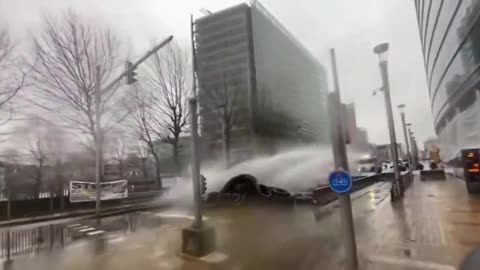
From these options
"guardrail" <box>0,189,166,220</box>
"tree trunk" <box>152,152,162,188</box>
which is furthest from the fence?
"tree trunk" <box>152,152,162,188</box>

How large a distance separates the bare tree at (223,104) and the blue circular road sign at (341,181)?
13107 mm

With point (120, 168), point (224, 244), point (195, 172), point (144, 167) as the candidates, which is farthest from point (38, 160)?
point (224, 244)

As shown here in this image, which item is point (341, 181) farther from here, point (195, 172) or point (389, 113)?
point (389, 113)

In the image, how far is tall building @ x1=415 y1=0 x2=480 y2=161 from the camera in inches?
688

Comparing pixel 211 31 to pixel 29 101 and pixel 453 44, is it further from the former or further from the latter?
pixel 453 44

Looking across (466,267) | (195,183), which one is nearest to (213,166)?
(195,183)

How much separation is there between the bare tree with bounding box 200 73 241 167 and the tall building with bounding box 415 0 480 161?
1376cm

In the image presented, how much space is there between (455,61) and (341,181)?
934 inches

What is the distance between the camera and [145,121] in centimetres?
1711

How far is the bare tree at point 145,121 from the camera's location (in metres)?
16.4

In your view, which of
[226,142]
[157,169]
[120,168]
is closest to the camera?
[120,168]

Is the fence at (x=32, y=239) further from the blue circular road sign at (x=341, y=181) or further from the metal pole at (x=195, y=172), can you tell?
the blue circular road sign at (x=341, y=181)

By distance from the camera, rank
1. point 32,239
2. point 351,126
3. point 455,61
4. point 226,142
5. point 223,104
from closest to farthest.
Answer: point 351,126 < point 32,239 < point 226,142 < point 223,104 < point 455,61

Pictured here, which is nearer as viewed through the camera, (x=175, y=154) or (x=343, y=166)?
(x=343, y=166)
